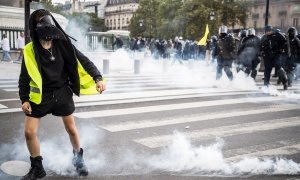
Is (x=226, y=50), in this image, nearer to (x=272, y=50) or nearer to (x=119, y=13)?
(x=272, y=50)

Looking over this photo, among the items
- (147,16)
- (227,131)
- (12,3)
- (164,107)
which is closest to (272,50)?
(164,107)

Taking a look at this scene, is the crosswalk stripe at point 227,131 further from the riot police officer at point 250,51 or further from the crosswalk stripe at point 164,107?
the riot police officer at point 250,51

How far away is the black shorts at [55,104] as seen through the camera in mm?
3379

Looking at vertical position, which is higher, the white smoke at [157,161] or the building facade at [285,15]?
the building facade at [285,15]

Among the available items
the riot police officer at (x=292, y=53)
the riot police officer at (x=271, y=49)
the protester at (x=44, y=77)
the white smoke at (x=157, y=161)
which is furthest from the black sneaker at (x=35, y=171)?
the riot police officer at (x=292, y=53)

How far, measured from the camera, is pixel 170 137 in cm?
A: 529

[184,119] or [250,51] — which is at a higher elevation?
[250,51]

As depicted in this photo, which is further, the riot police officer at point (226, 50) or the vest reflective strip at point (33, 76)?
the riot police officer at point (226, 50)

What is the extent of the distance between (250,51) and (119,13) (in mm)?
136281

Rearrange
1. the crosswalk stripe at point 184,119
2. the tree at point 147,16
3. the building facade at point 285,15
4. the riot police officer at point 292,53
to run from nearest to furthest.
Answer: the crosswalk stripe at point 184,119, the riot police officer at point 292,53, the building facade at point 285,15, the tree at point 147,16

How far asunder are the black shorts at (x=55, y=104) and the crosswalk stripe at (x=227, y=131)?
1595 millimetres

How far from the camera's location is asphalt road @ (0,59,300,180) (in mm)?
3898

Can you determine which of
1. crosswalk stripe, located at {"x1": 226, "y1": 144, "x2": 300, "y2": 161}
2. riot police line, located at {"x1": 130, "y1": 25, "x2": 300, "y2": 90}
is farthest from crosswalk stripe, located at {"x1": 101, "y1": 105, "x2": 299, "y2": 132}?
riot police line, located at {"x1": 130, "y1": 25, "x2": 300, "y2": 90}

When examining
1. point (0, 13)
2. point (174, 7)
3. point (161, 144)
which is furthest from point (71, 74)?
point (174, 7)
